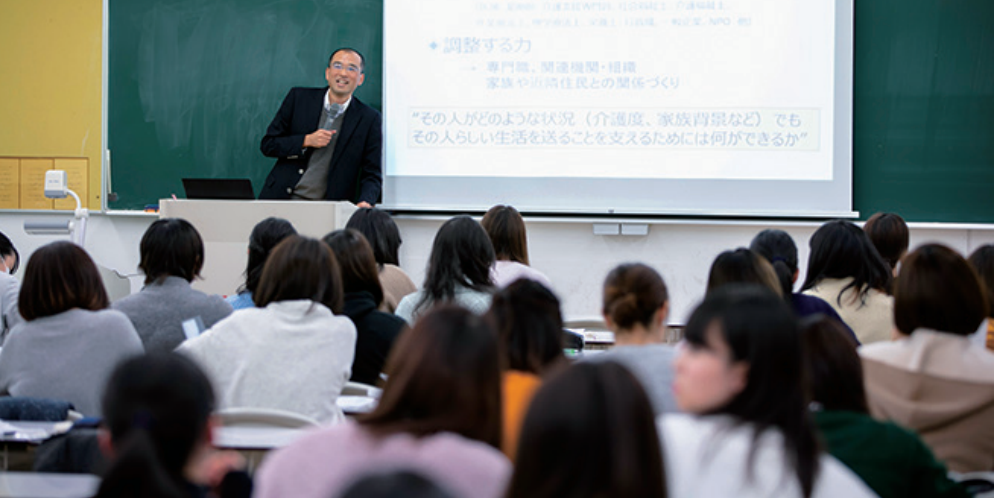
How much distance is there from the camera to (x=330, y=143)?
18.9 feet

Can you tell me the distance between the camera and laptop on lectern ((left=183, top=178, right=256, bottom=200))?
539 centimetres

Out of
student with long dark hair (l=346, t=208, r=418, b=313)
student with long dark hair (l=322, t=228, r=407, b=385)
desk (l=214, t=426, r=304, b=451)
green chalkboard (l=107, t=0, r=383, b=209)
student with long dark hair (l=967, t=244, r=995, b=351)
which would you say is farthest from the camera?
green chalkboard (l=107, t=0, r=383, b=209)

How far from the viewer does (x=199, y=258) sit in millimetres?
3441

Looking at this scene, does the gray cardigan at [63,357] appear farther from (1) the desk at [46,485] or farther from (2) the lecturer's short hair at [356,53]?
(2) the lecturer's short hair at [356,53]

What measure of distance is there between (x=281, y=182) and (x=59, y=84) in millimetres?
1652

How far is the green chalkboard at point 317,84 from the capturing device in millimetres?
5605

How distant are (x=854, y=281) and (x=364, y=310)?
1.74 metres

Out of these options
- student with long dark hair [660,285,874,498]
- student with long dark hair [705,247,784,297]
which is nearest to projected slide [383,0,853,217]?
student with long dark hair [705,247,784,297]

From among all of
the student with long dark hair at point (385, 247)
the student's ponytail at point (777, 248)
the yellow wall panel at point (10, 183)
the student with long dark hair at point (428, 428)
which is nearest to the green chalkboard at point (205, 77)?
the yellow wall panel at point (10, 183)

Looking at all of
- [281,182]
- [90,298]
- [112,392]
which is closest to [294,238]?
[90,298]

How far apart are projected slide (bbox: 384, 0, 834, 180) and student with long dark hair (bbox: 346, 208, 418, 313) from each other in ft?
5.57

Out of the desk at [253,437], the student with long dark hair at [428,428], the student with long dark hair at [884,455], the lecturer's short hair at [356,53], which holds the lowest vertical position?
the desk at [253,437]

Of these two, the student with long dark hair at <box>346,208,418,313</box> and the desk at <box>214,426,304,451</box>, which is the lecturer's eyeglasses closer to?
the student with long dark hair at <box>346,208,418,313</box>

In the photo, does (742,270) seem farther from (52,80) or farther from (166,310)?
(52,80)
